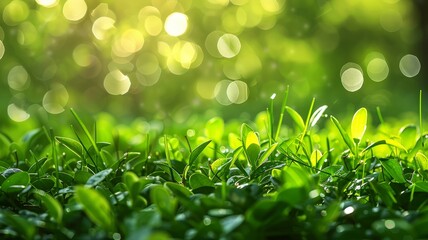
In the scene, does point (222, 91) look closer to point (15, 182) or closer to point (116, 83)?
point (116, 83)

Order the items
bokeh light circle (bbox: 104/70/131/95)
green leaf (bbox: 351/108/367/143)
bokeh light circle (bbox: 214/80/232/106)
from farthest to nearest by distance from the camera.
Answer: bokeh light circle (bbox: 104/70/131/95) → bokeh light circle (bbox: 214/80/232/106) → green leaf (bbox: 351/108/367/143)

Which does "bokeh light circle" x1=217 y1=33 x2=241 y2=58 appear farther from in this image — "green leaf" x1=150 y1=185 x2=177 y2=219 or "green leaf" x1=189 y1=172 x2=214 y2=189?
"green leaf" x1=150 y1=185 x2=177 y2=219

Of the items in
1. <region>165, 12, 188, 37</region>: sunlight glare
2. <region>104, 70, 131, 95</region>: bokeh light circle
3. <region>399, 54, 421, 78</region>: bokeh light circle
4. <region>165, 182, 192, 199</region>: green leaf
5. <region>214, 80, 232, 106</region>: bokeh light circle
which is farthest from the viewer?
<region>399, 54, 421, 78</region>: bokeh light circle

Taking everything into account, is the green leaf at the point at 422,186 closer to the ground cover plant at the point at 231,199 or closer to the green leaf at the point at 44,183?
the ground cover plant at the point at 231,199

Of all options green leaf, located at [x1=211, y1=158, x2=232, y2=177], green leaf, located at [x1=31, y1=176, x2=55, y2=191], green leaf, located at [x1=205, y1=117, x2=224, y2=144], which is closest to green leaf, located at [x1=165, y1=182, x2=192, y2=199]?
green leaf, located at [x1=211, y1=158, x2=232, y2=177]

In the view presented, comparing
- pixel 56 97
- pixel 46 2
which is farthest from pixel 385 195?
pixel 56 97

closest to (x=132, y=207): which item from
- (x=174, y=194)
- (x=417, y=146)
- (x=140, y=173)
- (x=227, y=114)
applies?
(x=174, y=194)
